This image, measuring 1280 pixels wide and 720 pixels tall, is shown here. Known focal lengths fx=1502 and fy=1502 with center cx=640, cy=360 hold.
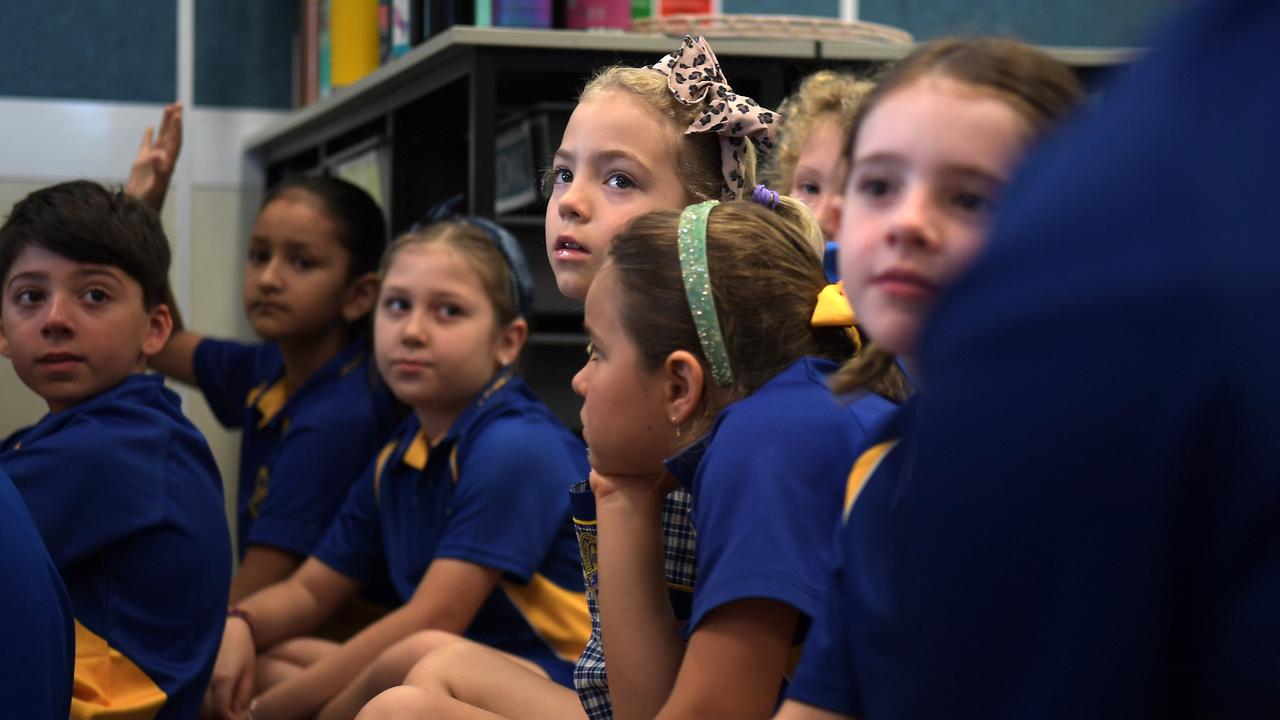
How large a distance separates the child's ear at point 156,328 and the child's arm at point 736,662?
109 centimetres

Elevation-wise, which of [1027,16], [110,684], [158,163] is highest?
[1027,16]

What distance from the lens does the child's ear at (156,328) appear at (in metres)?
1.92

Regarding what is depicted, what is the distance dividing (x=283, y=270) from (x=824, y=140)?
1047mm

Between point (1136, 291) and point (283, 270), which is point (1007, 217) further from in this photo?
point (283, 270)

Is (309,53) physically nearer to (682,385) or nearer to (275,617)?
(275,617)

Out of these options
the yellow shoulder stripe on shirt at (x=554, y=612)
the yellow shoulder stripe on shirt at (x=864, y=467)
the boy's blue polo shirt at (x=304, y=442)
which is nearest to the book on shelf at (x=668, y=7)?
the boy's blue polo shirt at (x=304, y=442)

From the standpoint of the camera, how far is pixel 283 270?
258 cm

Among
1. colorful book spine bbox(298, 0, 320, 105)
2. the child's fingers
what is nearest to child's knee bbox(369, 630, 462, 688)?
the child's fingers

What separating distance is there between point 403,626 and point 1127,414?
155 centimetres

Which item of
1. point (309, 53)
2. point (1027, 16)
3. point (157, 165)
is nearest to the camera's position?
point (157, 165)

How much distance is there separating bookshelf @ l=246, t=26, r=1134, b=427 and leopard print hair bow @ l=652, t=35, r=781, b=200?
0.55 meters

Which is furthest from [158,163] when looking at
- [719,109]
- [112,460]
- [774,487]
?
[774,487]

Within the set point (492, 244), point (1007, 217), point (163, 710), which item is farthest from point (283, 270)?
point (1007, 217)

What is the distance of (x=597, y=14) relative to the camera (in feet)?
7.54
